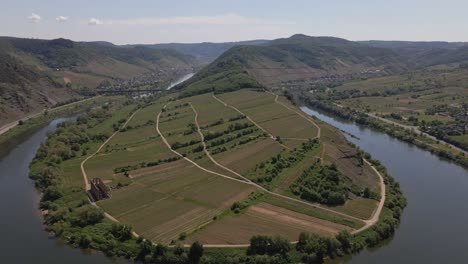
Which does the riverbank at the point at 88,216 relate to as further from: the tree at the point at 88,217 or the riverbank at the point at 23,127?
the riverbank at the point at 23,127

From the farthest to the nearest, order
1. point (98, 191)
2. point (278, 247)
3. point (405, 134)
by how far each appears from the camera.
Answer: point (405, 134) → point (98, 191) → point (278, 247)

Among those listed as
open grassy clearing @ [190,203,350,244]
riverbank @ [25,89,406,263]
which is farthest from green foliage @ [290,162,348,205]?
riverbank @ [25,89,406,263]

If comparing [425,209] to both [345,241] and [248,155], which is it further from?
[248,155]

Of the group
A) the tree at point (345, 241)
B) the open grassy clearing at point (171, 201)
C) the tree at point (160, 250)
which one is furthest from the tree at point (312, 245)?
the tree at point (160, 250)

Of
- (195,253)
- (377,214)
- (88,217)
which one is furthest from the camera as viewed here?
(377,214)

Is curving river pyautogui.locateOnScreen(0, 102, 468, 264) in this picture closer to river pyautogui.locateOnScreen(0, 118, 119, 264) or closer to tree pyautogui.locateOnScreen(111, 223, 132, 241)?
river pyautogui.locateOnScreen(0, 118, 119, 264)

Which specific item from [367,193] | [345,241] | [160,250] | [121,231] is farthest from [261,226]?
[367,193]
